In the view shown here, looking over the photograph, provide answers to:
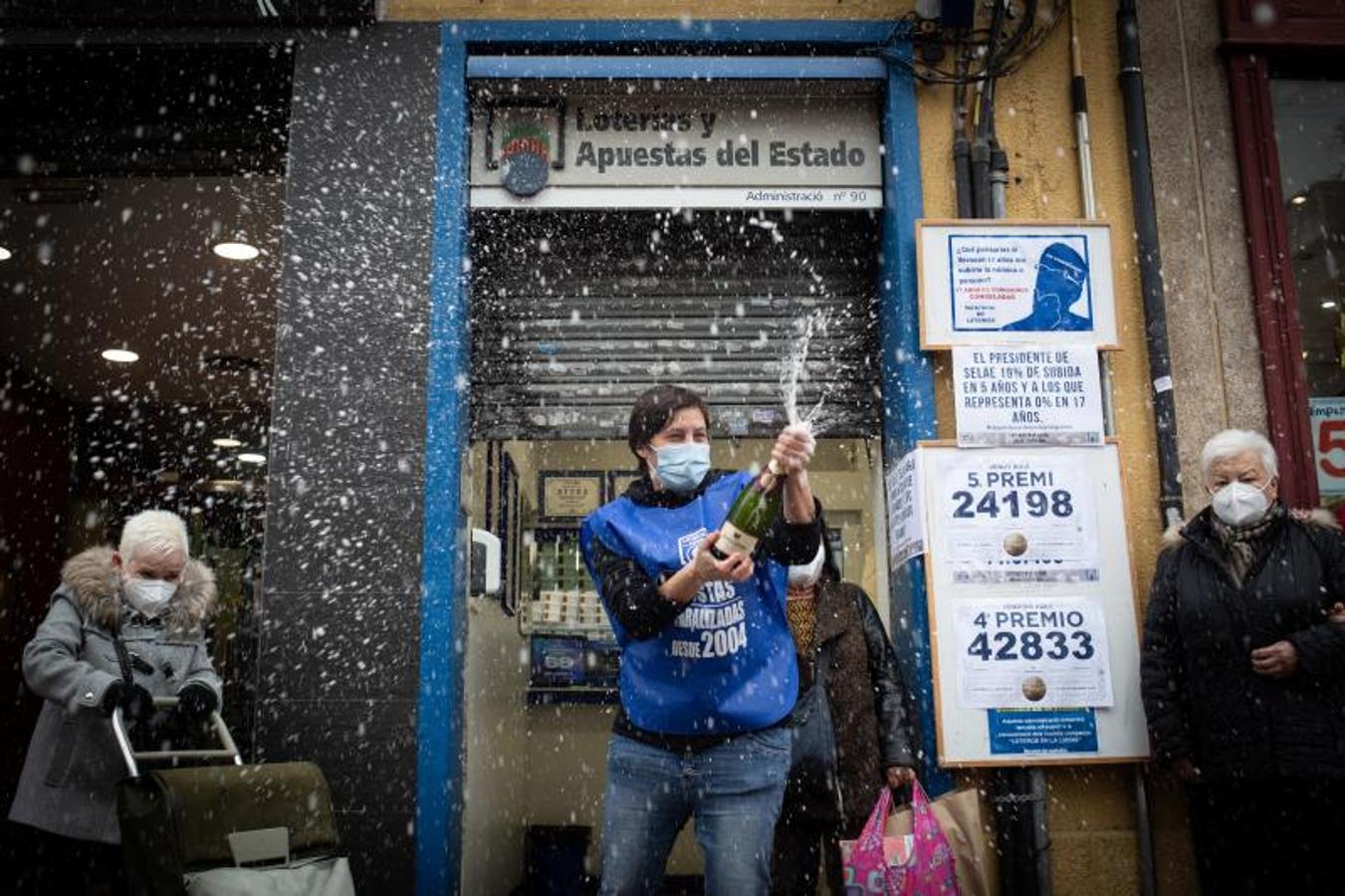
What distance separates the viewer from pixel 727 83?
5.29m

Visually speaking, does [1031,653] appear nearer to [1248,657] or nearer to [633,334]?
[1248,657]

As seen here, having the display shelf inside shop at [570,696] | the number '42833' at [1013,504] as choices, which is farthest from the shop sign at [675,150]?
the display shelf inside shop at [570,696]

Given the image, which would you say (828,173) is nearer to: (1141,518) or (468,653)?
(1141,518)

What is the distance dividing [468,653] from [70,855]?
174cm

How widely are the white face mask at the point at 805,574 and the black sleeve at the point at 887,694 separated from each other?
8.5 inches

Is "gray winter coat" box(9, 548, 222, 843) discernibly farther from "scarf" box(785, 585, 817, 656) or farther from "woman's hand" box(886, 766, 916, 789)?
"woman's hand" box(886, 766, 916, 789)

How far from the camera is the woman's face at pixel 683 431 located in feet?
11.1

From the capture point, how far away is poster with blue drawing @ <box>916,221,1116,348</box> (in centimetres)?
492

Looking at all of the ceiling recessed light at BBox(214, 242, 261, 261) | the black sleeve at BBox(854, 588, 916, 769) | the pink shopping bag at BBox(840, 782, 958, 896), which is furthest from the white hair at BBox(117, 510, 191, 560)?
the ceiling recessed light at BBox(214, 242, 261, 261)

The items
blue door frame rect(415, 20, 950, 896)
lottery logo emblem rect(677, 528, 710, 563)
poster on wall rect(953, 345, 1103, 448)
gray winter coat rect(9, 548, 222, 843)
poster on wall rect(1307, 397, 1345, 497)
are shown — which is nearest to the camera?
lottery logo emblem rect(677, 528, 710, 563)

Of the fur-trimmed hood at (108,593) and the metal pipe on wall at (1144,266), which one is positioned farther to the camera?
the metal pipe on wall at (1144,266)

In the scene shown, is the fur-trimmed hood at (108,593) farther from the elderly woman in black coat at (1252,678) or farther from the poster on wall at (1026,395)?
the elderly woman in black coat at (1252,678)

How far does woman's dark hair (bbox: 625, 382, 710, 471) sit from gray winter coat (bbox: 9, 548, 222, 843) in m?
1.92

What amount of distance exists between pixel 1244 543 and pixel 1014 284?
1453 millimetres
